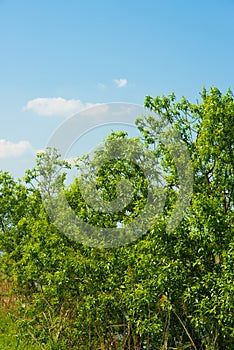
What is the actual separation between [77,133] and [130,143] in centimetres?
104

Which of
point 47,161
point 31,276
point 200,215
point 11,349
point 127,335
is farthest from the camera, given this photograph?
point 47,161

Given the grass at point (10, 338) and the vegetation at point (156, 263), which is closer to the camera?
the vegetation at point (156, 263)

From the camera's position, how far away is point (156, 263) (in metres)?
9.04

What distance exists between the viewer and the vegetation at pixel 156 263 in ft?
28.8

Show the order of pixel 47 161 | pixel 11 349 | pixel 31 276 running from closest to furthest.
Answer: pixel 31 276, pixel 11 349, pixel 47 161

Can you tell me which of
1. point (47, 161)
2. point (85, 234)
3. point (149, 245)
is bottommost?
point (149, 245)

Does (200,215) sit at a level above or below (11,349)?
above

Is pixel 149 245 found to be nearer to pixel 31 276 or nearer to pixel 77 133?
pixel 77 133

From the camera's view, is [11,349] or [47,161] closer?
[11,349]

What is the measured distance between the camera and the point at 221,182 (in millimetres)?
9531

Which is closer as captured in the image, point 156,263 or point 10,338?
point 156,263

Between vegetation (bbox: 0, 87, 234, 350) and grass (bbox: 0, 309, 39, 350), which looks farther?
grass (bbox: 0, 309, 39, 350)

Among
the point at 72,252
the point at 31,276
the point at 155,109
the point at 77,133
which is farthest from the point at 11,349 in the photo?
the point at 155,109

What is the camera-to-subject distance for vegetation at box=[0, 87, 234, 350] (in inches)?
345
